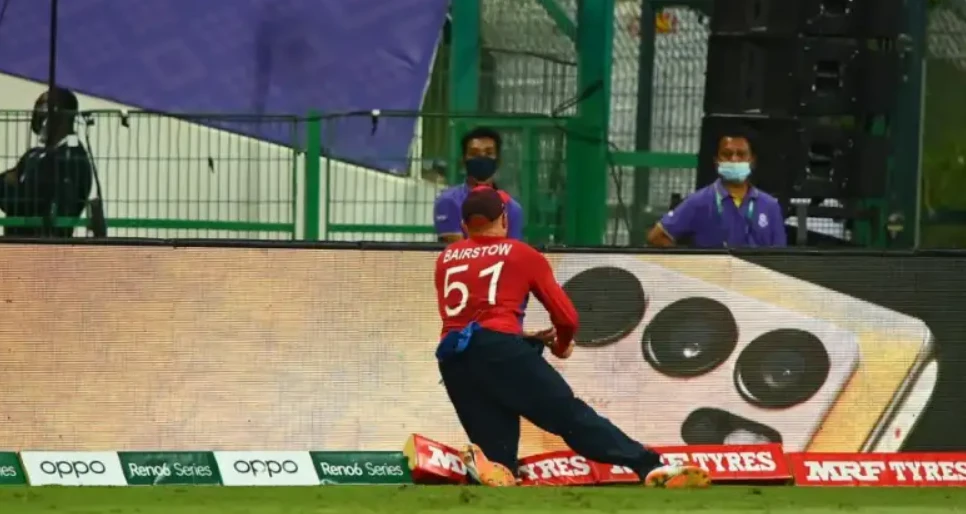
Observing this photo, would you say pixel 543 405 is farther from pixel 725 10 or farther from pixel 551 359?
pixel 725 10

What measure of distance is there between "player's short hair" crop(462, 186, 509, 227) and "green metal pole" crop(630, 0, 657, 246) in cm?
681

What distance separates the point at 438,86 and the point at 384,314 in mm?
5703

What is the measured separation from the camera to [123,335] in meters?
11.9

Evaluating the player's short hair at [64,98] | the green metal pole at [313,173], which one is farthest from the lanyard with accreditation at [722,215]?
the player's short hair at [64,98]

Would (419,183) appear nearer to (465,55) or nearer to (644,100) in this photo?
(465,55)

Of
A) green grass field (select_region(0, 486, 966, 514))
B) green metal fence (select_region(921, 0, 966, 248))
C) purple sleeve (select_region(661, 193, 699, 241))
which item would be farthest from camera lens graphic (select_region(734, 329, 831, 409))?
green metal fence (select_region(921, 0, 966, 248))

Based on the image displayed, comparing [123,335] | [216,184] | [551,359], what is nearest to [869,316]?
[551,359]

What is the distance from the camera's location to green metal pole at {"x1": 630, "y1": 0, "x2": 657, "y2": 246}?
17.2 metres

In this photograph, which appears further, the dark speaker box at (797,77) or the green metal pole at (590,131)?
the green metal pole at (590,131)

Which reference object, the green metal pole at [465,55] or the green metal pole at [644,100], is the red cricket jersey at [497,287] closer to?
the green metal pole at [465,55]

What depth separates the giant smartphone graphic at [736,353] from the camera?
39.1 ft

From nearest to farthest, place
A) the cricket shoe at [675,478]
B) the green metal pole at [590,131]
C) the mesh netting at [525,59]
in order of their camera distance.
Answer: the cricket shoe at [675,478] < the green metal pole at [590,131] < the mesh netting at [525,59]

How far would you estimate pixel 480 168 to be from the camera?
1184cm

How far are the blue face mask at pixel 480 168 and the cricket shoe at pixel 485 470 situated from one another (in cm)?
193
